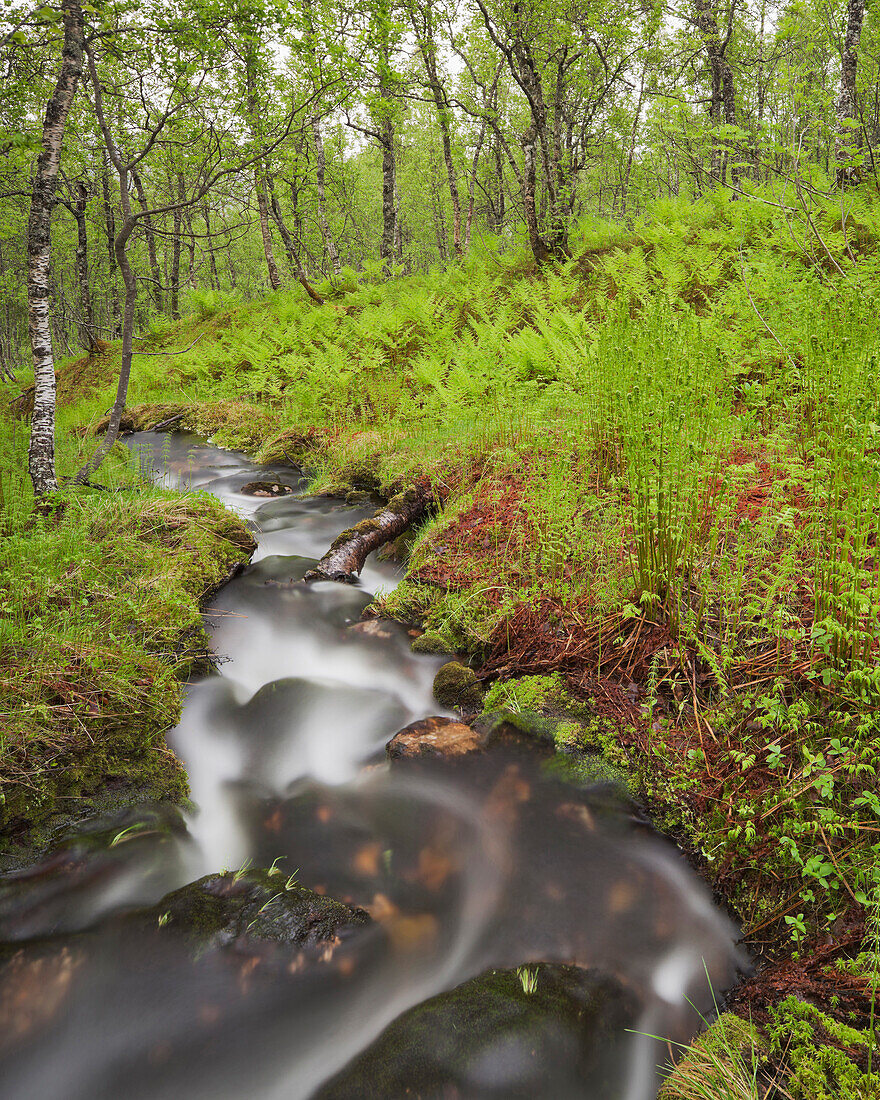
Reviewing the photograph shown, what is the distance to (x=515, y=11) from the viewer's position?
8.87m

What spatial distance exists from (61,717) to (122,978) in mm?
1262

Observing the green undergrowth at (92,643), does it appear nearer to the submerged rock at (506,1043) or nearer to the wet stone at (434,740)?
the wet stone at (434,740)

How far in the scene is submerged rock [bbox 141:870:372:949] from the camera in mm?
2350

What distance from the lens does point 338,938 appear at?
236cm

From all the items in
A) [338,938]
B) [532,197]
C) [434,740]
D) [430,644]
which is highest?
[532,197]

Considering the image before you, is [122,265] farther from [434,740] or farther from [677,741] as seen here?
[677,741]

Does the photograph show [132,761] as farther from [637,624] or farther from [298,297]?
[298,297]

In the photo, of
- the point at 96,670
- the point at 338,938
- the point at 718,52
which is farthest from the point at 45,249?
the point at 718,52

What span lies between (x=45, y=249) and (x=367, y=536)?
149 inches

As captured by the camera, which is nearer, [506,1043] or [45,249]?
[506,1043]

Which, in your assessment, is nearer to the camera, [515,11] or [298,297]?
[515,11]

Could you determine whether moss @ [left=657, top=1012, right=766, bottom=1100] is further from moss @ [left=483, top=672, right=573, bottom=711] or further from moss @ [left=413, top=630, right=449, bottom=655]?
moss @ [left=413, top=630, right=449, bottom=655]

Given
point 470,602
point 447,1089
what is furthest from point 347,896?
point 470,602

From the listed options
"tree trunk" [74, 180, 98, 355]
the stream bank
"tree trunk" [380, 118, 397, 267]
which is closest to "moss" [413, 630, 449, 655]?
the stream bank
